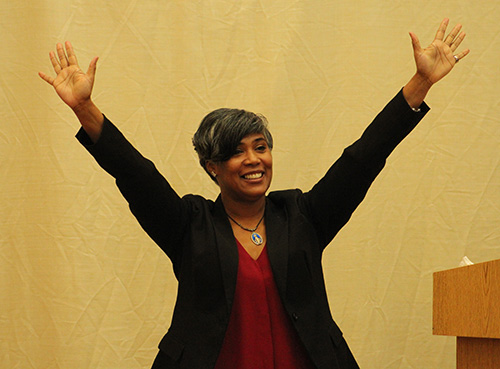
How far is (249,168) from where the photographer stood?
1484 mm

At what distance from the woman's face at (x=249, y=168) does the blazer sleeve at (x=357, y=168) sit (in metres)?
0.11

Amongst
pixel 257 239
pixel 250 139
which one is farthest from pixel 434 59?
pixel 257 239

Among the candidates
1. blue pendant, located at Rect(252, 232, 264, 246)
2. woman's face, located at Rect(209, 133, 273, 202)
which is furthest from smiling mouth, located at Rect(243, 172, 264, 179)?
blue pendant, located at Rect(252, 232, 264, 246)

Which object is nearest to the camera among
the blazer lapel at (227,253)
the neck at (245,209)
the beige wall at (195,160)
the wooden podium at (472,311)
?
the wooden podium at (472,311)

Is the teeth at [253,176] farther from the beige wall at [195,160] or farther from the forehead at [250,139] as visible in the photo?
the beige wall at [195,160]

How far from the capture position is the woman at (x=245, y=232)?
1382mm

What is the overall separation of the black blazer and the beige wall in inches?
27.3

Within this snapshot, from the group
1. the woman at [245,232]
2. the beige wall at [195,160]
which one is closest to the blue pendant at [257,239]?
the woman at [245,232]

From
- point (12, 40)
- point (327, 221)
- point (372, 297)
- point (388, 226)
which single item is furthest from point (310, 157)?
point (12, 40)

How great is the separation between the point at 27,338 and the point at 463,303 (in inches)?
49.9

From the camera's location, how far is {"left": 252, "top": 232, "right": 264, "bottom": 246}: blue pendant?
1.49 metres

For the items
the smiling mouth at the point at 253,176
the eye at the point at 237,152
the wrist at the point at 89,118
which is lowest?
the smiling mouth at the point at 253,176

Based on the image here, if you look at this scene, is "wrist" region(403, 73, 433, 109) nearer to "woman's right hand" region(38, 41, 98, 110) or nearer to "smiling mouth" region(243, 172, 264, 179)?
"smiling mouth" region(243, 172, 264, 179)

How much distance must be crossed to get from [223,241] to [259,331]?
0.18m
